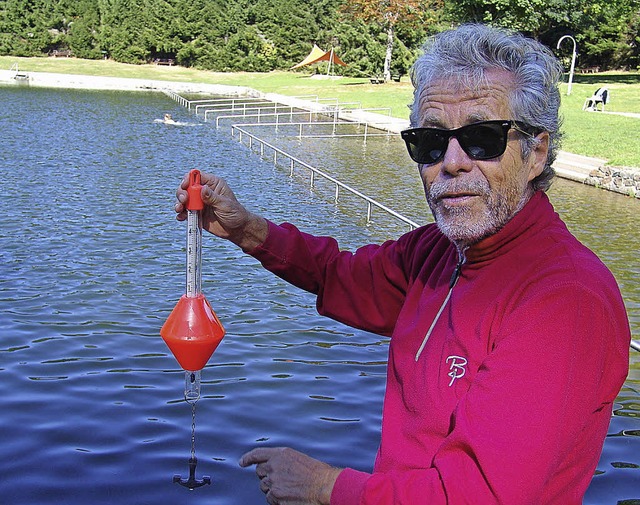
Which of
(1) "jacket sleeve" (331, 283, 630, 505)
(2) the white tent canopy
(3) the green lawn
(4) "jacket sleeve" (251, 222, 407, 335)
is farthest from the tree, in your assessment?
(1) "jacket sleeve" (331, 283, 630, 505)

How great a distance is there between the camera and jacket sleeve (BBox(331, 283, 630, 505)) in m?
1.78

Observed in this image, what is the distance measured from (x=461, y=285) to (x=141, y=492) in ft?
10.9

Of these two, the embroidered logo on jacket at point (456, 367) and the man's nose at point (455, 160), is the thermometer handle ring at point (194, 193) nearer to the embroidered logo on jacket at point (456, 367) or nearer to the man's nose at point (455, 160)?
the man's nose at point (455, 160)

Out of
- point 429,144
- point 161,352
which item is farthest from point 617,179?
point 429,144

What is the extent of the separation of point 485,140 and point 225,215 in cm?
101

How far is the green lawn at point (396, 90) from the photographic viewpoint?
71.2 feet

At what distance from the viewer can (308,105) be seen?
37.4 metres

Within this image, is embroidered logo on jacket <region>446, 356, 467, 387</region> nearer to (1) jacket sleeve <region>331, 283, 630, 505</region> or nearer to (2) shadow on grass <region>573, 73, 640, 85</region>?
(1) jacket sleeve <region>331, 283, 630, 505</region>

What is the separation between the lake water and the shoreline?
100 cm

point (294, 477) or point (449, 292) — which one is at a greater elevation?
point (449, 292)

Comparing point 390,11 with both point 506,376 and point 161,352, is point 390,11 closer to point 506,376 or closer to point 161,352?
point 161,352

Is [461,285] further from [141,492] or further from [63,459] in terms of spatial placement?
[63,459]

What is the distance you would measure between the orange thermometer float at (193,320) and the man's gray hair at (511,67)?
2.79ft

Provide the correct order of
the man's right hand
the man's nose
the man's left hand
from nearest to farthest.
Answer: the man's left hand, the man's nose, the man's right hand
